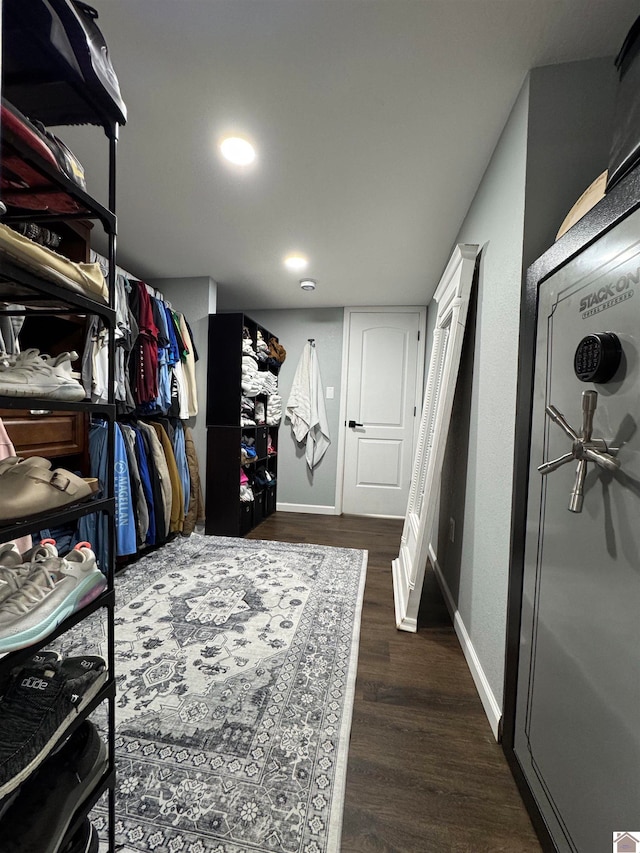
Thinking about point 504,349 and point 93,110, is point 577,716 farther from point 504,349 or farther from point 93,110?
point 93,110

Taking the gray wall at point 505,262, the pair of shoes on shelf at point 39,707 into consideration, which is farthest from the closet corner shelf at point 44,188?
the gray wall at point 505,262

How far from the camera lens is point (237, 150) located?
1600 mm

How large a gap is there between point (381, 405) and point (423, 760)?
314 cm

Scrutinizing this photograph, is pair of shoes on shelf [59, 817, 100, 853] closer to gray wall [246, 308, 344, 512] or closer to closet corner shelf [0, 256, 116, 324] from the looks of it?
closet corner shelf [0, 256, 116, 324]

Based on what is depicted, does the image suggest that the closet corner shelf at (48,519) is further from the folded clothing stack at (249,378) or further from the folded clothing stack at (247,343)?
the folded clothing stack at (247,343)

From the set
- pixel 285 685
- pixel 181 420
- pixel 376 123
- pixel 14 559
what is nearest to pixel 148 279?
pixel 181 420

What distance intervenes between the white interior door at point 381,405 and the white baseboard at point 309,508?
0.19 meters

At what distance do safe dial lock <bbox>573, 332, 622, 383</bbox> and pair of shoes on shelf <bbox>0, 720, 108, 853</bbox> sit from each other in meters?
1.32

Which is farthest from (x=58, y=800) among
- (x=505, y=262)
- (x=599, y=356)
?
(x=505, y=262)

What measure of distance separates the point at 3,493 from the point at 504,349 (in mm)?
1486

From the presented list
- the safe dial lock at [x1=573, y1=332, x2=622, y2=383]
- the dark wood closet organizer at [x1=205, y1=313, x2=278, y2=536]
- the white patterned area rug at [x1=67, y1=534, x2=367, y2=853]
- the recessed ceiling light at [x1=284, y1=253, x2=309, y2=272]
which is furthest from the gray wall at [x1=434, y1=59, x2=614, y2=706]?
the dark wood closet organizer at [x1=205, y1=313, x2=278, y2=536]

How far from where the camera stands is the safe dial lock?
712 millimetres

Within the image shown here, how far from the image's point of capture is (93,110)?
0.80m

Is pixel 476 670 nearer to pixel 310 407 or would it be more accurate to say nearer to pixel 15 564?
pixel 15 564
